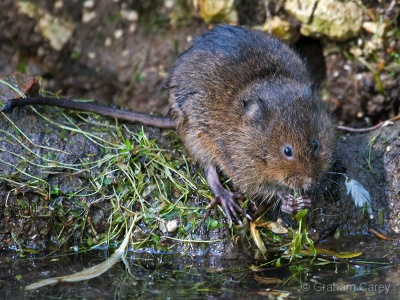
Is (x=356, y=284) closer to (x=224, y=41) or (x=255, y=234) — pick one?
(x=255, y=234)

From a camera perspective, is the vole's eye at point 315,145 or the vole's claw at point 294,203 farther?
the vole's claw at point 294,203

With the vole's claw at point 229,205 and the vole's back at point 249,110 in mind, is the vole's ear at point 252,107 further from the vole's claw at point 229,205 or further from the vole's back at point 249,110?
the vole's claw at point 229,205

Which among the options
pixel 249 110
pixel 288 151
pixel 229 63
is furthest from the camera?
pixel 229 63

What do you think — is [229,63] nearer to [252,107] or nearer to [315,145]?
[252,107]

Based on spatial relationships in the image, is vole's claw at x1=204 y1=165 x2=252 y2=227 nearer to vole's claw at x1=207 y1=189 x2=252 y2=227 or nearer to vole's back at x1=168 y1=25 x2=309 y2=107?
vole's claw at x1=207 y1=189 x2=252 y2=227

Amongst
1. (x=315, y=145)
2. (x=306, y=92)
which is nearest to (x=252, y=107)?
(x=306, y=92)

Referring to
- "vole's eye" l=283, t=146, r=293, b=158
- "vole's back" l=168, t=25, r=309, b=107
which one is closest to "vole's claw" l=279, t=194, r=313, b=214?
"vole's eye" l=283, t=146, r=293, b=158

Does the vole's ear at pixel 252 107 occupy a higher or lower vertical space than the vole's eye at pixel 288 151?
higher

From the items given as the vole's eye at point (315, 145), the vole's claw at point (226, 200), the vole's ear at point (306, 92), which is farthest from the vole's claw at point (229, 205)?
the vole's ear at point (306, 92)

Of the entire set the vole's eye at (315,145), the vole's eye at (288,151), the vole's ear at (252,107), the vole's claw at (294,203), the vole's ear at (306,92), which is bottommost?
the vole's claw at (294,203)
